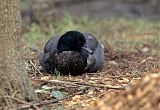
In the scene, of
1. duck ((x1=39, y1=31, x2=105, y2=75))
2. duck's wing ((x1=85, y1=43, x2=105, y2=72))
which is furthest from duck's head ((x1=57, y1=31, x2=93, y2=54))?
duck's wing ((x1=85, y1=43, x2=105, y2=72))

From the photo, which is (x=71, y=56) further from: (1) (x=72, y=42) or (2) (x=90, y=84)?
(2) (x=90, y=84)

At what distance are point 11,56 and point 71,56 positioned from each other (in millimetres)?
1733

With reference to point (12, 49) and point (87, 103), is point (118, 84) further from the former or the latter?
point (12, 49)

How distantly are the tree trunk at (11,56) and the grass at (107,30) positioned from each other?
4710 mm

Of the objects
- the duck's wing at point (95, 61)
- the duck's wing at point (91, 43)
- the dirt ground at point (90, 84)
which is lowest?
the dirt ground at point (90, 84)

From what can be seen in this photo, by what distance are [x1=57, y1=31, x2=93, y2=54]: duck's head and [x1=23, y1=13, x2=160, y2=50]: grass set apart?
3033mm

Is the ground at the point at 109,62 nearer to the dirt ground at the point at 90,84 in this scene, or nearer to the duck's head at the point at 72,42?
the dirt ground at the point at 90,84

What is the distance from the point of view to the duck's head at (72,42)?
7766mm

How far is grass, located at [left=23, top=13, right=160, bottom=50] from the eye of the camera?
11883 mm

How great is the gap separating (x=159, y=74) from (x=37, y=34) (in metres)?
7.85

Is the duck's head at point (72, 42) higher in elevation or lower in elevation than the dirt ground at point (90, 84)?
higher

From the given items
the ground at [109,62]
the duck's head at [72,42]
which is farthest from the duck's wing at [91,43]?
the ground at [109,62]

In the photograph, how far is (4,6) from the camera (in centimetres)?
601

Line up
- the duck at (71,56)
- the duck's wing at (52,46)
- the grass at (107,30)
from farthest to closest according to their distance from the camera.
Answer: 1. the grass at (107,30)
2. the duck's wing at (52,46)
3. the duck at (71,56)
